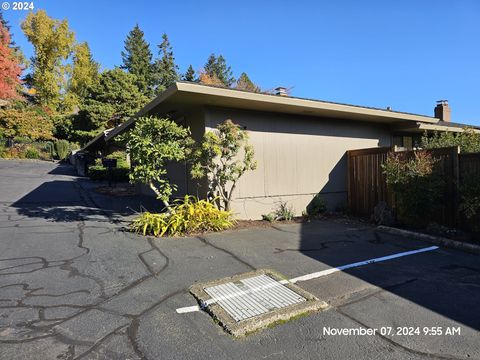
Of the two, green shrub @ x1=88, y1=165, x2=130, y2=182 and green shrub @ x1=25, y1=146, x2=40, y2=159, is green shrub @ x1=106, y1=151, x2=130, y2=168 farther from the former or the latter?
green shrub @ x1=25, y1=146, x2=40, y2=159

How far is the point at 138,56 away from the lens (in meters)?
42.7

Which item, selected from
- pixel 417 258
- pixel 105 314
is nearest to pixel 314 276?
pixel 417 258

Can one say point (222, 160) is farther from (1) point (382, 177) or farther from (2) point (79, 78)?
(2) point (79, 78)

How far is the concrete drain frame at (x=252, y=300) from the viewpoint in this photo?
294 cm

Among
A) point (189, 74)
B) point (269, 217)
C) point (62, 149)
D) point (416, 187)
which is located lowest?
point (269, 217)

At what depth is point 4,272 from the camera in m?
4.18

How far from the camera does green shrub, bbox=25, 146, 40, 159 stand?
28.0m

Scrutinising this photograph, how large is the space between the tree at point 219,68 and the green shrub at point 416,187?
43.3 m

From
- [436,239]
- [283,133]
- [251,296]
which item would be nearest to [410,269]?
[436,239]

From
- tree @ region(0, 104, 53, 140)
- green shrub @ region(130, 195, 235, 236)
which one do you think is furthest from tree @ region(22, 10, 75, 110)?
green shrub @ region(130, 195, 235, 236)

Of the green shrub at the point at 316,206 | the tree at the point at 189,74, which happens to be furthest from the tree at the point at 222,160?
the tree at the point at 189,74

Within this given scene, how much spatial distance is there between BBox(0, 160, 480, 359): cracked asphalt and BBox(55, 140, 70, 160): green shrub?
2610 cm

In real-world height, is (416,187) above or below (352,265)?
above

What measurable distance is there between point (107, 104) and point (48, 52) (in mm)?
12234
